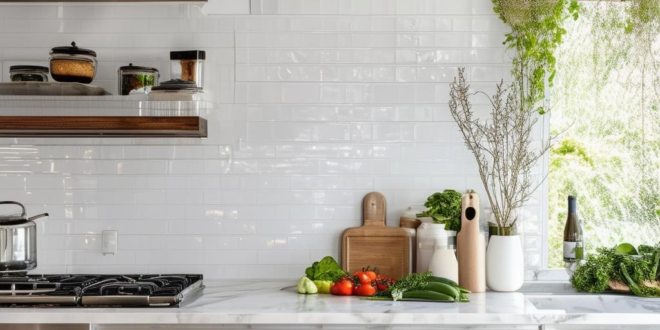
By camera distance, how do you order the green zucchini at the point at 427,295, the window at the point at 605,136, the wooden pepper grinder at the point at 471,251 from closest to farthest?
1. the green zucchini at the point at 427,295
2. the wooden pepper grinder at the point at 471,251
3. the window at the point at 605,136

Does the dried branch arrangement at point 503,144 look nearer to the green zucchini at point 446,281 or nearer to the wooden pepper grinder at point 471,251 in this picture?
the wooden pepper grinder at point 471,251

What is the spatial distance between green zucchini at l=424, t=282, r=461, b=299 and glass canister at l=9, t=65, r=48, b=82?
1.92 metres

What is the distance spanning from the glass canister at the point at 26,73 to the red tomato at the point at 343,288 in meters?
1.59

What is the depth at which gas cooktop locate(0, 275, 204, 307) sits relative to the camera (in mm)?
2744

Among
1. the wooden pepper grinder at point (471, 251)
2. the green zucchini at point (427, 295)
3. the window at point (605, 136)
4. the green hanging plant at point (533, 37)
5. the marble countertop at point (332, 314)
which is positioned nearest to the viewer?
the marble countertop at point (332, 314)

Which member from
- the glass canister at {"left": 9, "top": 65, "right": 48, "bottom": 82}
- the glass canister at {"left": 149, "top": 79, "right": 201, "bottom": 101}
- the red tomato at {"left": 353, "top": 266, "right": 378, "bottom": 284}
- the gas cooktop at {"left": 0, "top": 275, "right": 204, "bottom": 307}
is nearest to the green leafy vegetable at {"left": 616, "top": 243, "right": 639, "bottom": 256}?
the red tomato at {"left": 353, "top": 266, "right": 378, "bottom": 284}

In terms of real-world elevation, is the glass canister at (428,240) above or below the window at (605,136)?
below

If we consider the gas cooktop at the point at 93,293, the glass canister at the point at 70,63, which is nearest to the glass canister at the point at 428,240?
the gas cooktop at the point at 93,293

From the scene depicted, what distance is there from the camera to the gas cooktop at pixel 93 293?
2744 mm

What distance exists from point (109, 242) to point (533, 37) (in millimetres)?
2213

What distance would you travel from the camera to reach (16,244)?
307 centimetres

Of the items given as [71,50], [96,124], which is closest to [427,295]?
[96,124]

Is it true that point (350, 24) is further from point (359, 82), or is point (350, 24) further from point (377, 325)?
point (377, 325)

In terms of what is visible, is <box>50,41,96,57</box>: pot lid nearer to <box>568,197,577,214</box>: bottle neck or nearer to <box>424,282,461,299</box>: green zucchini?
<box>424,282,461,299</box>: green zucchini
